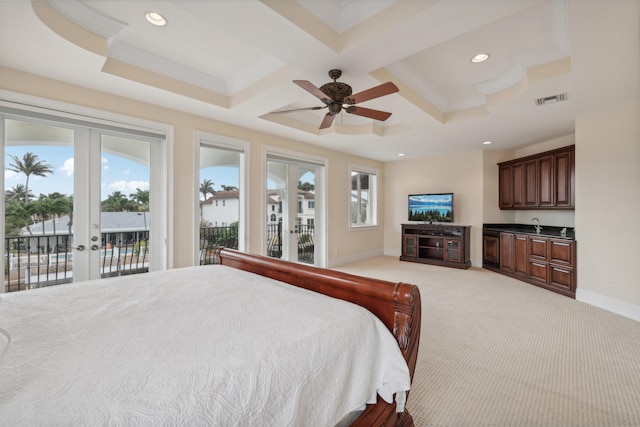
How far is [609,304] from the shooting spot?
11.0 feet

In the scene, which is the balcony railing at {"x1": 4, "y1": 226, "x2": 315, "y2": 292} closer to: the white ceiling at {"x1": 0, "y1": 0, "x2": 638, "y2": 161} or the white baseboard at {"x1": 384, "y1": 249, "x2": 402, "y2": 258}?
the white ceiling at {"x1": 0, "y1": 0, "x2": 638, "y2": 161}

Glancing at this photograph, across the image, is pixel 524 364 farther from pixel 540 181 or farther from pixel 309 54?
pixel 540 181

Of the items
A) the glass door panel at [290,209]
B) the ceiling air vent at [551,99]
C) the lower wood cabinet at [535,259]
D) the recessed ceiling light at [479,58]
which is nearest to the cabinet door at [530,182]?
the lower wood cabinet at [535,259]

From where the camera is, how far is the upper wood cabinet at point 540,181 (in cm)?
431

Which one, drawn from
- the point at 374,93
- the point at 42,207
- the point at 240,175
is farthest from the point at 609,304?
the point at 42,207

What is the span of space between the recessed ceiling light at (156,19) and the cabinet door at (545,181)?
567cm

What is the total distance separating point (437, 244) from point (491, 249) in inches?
40.0

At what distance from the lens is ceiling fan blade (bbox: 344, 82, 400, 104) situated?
2.25m

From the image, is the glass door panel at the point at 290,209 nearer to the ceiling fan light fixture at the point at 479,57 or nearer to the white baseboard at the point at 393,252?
the white baseboard at the point at 393,252

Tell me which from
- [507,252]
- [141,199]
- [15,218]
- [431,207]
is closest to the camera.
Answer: [15,218]

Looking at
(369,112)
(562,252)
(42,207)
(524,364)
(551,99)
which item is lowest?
(524,364)

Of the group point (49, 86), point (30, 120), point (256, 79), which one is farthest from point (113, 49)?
point (256, 79)

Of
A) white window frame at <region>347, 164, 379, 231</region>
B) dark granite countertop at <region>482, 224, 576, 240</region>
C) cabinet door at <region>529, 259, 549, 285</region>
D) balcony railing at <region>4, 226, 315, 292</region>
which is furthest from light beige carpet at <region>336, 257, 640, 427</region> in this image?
white window frame at <region>347, 164, 379, 231</region>

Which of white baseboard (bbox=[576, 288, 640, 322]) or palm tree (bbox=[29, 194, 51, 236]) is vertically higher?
palm tree (bbox=[29, 194, 51, 236])
